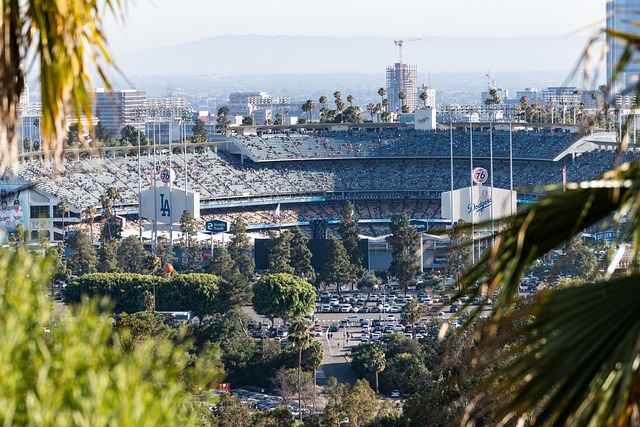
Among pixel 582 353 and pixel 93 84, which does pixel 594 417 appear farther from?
pixel 93 84

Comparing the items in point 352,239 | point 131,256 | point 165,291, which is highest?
point 352,239

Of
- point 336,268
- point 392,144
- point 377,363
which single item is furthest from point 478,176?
point 377,363

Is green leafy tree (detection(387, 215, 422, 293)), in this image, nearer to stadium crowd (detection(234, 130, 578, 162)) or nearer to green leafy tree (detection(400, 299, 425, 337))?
green leafy tree (detection(400, 299, 425, 337))

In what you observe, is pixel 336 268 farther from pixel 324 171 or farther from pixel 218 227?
pixel 324 171

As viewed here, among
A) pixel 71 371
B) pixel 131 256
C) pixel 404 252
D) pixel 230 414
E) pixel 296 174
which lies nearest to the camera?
pixel 71 371

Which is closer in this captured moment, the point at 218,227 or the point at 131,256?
the point at 131,256
